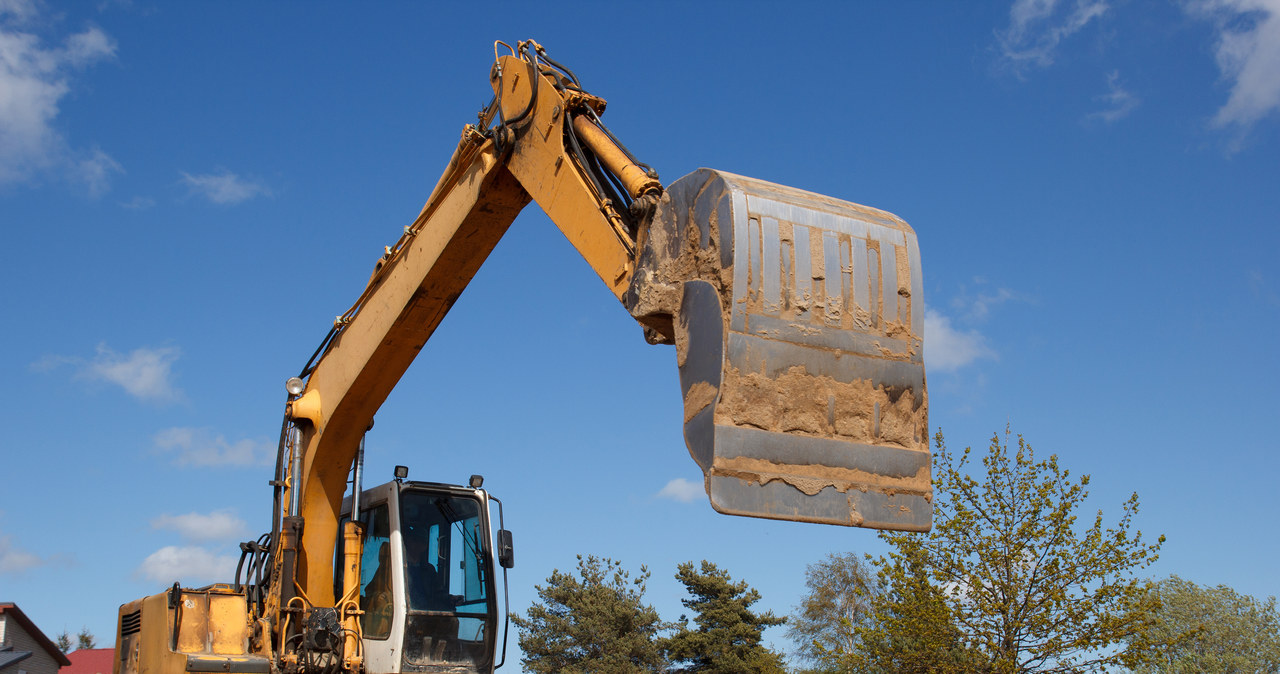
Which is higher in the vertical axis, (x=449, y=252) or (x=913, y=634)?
(x=449, y=252)

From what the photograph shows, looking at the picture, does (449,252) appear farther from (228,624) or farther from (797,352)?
(797,352)

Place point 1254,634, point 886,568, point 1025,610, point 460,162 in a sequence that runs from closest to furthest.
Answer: point 460,162
point 1025,610
point 886,568
point 1254,634

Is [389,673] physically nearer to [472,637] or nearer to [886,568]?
[472,637]

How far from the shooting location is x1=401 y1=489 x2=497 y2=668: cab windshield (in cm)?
664

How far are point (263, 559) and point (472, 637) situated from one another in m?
1.53

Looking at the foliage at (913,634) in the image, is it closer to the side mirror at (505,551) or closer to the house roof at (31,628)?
the side mirror at (505,551)

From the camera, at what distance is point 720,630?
3228cm

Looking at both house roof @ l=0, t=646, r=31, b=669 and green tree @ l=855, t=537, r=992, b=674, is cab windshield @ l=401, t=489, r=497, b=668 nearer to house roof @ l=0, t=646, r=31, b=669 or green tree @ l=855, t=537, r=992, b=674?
green tree @ l=855, t=537, r=992, b=674

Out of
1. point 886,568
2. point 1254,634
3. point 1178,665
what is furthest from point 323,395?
point 1254,634

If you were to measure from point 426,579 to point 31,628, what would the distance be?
3113 centimetres

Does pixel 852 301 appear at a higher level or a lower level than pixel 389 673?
higher

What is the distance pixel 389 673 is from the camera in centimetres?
648

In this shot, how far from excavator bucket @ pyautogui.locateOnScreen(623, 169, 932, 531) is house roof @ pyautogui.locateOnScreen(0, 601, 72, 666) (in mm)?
33062

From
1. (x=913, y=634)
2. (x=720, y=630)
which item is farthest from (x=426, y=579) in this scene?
(x=720, y=630)
